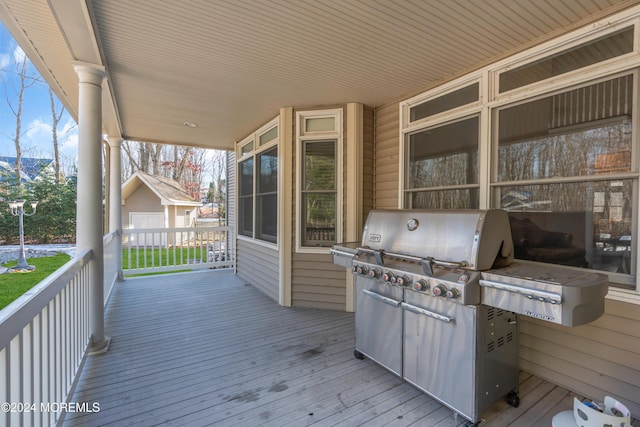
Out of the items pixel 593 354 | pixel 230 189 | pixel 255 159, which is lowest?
pixel 593 354

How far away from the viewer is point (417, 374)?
2.22 meters

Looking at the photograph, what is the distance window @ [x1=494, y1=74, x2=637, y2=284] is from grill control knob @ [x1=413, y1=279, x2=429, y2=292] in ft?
4.07

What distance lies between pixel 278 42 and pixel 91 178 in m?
2.19

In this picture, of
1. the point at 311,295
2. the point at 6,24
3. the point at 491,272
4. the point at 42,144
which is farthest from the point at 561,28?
the point at 42,144

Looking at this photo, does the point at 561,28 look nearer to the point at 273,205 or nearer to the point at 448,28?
the point at 448,28

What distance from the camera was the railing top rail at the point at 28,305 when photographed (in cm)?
114

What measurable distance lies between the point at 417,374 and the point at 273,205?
3363mm

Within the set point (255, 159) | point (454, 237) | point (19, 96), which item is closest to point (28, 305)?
point (454, 237)

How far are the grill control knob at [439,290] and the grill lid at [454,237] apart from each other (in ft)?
0.62

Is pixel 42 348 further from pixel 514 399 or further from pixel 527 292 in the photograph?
pixel 514 399

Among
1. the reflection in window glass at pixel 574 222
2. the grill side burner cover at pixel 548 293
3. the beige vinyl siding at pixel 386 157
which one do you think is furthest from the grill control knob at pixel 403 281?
the beige vinyl siding at pixel 386 157

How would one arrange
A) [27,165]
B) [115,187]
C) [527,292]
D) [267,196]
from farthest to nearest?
[115,187] → [267,196] → [27,165] → [527,292]

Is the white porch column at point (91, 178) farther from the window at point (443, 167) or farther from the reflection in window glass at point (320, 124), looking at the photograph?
the window at point (443, 167)

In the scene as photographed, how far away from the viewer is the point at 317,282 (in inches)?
170
